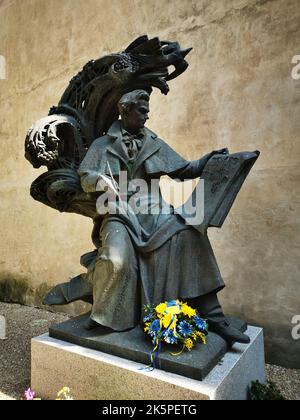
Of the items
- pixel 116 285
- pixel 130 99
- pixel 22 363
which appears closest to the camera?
pixel 116 285

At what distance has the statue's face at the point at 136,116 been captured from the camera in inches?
85.9

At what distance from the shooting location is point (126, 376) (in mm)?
1689

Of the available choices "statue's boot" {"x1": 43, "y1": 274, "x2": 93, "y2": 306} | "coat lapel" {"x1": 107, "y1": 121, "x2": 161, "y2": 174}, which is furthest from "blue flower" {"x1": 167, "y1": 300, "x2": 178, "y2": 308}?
"coat lapel" {"x1": 107, "y1": 121, "x2": 161, "y2": 174}

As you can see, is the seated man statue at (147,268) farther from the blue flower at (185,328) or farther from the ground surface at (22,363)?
the ground surface at (22,363)

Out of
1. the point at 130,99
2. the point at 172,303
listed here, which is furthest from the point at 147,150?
the point at 172,303

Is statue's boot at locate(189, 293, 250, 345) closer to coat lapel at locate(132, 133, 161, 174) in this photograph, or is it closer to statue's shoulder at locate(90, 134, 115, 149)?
coat lapel at locate(132, 133, 161, 174)

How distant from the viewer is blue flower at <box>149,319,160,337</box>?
68.7 inches

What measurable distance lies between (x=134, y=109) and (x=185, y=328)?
1396mm

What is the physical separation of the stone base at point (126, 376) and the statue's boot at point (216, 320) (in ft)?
0.26

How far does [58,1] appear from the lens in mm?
4836

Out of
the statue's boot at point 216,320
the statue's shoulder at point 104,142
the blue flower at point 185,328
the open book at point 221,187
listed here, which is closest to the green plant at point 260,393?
the statue's boot at point 216,320

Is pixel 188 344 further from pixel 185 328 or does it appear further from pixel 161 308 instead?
pixel 161 308

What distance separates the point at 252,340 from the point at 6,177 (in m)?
4.66

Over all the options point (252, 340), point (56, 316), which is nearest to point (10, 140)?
point (56, 316)
